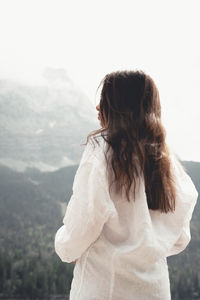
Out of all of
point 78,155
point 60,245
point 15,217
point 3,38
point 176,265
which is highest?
point 3,38

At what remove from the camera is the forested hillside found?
3529 mm

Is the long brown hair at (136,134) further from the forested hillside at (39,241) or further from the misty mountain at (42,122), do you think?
the misty mountain at (42,122)

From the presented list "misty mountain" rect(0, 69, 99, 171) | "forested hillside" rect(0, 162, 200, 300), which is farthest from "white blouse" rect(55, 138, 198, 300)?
"misty mountain" rect(0, 69, 99, 171)

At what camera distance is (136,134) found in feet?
2.63

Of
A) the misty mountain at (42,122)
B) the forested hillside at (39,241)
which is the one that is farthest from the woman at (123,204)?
the misty mountain at (42,122)

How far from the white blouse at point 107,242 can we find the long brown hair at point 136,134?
0.12 ft

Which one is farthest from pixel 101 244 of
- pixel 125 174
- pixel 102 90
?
pixel 102 90

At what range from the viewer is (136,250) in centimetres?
74

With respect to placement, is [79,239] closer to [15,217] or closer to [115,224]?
[115,224]

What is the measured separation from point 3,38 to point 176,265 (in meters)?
3.93

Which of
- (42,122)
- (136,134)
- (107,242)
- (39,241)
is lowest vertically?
(39,241)

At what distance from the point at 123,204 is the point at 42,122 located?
428 cm

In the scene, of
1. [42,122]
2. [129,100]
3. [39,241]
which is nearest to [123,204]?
[129,100]

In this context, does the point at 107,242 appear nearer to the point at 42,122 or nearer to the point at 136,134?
the point at 136,134
